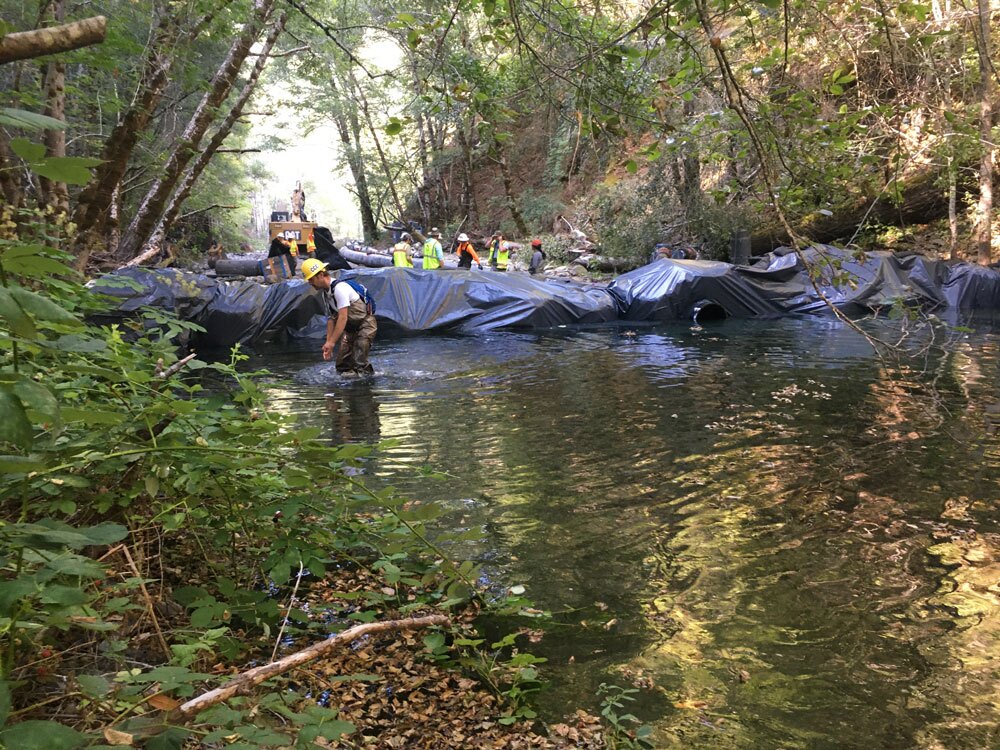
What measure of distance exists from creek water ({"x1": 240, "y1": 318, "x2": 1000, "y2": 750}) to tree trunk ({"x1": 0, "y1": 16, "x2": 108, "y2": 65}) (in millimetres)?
2213

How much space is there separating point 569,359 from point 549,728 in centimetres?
769

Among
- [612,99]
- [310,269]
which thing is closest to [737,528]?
[612,99]

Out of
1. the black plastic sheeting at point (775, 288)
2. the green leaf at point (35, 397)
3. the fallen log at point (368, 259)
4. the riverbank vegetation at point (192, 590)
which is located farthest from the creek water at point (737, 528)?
the fallen log at point (368, 259)

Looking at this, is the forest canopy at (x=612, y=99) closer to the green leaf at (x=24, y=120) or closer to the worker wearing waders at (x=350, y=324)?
the green leaf at (x=24, y=120)

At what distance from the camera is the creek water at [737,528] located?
7.41 ft

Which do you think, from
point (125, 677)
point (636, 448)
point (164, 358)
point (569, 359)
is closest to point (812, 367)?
point (569, 359)

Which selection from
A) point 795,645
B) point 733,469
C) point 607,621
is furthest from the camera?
Result: point 733,469

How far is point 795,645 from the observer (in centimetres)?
255

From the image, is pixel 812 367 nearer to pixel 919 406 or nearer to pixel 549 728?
pixel 919 406

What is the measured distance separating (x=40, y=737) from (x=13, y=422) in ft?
1.60

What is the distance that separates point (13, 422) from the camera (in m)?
0.96

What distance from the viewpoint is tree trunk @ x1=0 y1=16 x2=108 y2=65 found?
115cm

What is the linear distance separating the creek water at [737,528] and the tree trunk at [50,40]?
221 centimetres

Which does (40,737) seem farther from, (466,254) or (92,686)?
(466,254)
